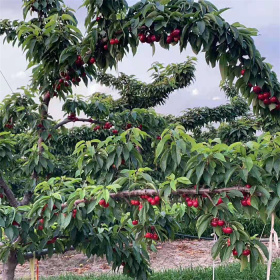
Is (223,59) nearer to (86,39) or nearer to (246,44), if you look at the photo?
(246,44)

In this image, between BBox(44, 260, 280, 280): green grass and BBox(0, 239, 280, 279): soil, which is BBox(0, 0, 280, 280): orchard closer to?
BBox(44, 260, 280, 280): green grass

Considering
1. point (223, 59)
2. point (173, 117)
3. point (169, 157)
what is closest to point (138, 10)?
point (223, 59)

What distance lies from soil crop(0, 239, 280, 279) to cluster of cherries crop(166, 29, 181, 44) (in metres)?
3.13

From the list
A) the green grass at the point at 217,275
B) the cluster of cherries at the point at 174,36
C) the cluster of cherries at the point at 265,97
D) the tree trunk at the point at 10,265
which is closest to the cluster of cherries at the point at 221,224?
the cluster of cherries at the point at 265,97

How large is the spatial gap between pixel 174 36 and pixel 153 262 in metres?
3.56

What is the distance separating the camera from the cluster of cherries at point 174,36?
1.82 m

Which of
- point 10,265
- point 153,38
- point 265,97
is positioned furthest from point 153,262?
point 153,38

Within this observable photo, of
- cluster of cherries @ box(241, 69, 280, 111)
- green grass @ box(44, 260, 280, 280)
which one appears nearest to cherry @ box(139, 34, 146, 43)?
cluster of cherries @ box(241, 69, 280, 111)

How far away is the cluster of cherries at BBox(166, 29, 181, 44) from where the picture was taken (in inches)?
71.8

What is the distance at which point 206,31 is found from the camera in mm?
1773

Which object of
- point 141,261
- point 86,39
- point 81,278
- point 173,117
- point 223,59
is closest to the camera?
point 223,59

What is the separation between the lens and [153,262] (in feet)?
15.9

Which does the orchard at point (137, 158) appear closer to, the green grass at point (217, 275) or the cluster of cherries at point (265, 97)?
the cluster of cherries at point (265, 97)

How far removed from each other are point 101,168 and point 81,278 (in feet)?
7.68
